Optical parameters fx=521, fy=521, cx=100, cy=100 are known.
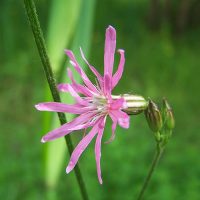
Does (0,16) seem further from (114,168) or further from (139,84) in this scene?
(114,168)

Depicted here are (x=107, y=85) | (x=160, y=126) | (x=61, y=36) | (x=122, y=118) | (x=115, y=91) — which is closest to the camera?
(x=122, y=118)

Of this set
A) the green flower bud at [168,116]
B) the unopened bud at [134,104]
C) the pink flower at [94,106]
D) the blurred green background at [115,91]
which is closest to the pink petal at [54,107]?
the pink flower at [94,106]

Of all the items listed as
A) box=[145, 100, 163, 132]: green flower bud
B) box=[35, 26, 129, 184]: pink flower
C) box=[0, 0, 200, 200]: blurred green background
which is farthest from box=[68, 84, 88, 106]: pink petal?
box=[0, 0, 200, 200]: blurred green background

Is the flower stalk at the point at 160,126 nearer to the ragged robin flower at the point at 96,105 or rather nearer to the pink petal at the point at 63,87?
the ragged robin flower at the point at 96,105

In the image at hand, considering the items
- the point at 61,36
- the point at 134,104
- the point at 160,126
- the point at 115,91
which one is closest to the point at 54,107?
the point at 134,104

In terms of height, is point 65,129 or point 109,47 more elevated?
point 109,47

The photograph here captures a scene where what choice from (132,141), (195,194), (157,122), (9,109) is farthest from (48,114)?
(9,109)

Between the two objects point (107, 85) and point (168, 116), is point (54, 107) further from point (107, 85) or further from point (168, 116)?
point (168, 116)
